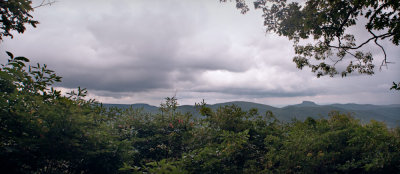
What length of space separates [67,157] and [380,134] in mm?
6920

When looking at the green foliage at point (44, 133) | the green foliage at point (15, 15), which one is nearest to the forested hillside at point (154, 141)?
the green foliage at point (44, 133)

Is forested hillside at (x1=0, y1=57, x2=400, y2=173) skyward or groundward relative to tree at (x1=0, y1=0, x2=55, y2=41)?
groundward

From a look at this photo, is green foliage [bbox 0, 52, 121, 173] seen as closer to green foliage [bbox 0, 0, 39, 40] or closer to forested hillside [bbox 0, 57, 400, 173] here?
forested hillside [bbox 0, 57, 400, 173]

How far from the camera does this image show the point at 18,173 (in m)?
2.54

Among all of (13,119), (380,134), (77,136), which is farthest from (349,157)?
(13,119)

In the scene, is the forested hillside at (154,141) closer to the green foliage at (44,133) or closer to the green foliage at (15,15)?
the green foliage at (44,133)

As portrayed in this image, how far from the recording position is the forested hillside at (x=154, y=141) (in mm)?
2773

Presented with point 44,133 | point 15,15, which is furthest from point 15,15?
point 44,133

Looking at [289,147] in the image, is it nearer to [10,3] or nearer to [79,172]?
[79,172]

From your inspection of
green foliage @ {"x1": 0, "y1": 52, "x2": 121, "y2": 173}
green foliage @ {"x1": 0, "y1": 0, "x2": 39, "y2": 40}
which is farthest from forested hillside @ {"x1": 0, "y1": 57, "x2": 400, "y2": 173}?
green foliage @ {"x1": 0, "y1": 0, "x2": 39, "y2": 40}

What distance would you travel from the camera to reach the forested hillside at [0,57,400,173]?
277 cm

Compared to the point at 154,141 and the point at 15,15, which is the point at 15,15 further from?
the point at 154,141

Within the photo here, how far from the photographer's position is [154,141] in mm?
5520

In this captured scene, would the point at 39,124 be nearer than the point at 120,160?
Yes
